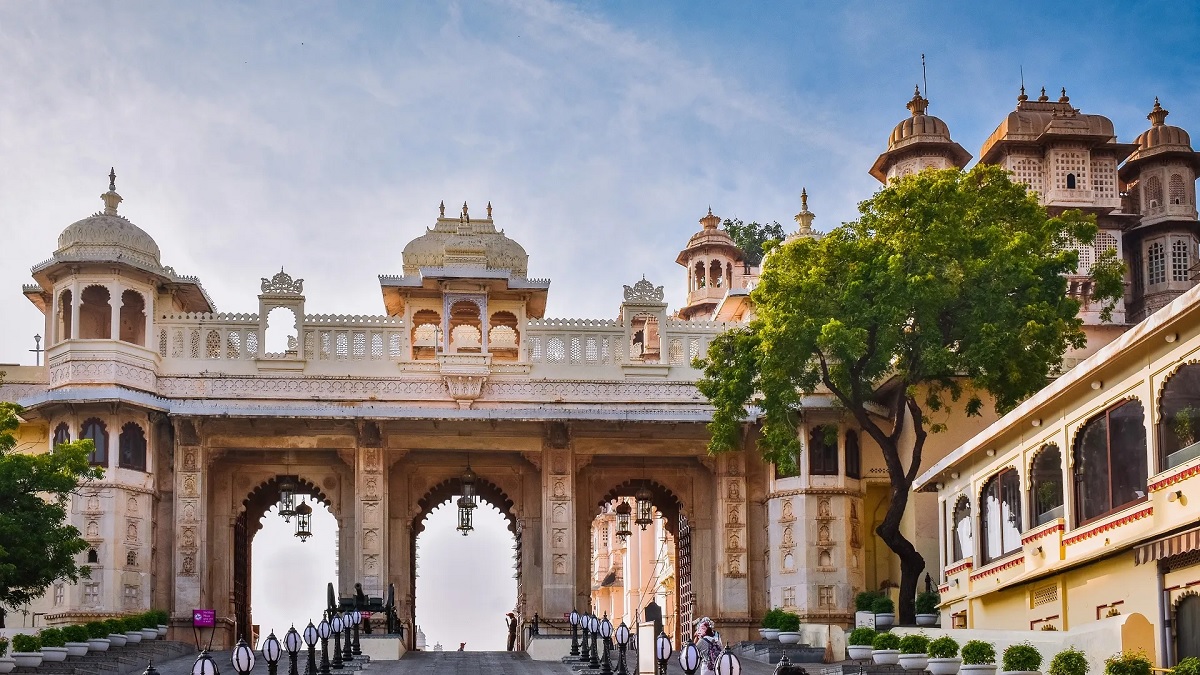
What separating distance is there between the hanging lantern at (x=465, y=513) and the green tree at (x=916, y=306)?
6175mm

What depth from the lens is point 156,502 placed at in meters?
33.9

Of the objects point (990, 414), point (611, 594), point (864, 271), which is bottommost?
point (611, 594)

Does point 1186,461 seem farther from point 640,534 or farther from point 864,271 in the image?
point 640,534

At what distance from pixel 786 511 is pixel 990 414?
450 cm

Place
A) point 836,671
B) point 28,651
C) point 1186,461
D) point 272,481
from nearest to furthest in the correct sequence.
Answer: point 1186,461, point 836,671, point 28,651, point 272,481

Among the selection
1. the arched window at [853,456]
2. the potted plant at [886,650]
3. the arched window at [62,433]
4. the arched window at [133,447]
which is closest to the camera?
the potted plant at [886,650]

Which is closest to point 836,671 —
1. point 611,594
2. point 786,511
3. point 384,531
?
point 786,511

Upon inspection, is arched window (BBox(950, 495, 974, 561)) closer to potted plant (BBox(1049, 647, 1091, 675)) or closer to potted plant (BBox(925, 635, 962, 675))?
potted plant (BBox(925, 635, 962, 675))

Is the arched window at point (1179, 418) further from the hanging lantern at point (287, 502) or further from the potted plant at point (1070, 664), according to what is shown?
the hanging lantern at point (287, 502)

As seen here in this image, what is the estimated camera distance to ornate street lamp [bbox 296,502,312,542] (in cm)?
3428

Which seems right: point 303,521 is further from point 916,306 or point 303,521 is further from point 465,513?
point 916,306

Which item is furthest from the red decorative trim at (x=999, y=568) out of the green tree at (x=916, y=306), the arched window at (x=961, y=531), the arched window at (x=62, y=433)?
the arched window at (x=62, y=433)

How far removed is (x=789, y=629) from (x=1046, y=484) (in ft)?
33.2

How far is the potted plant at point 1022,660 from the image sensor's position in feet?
60.4
